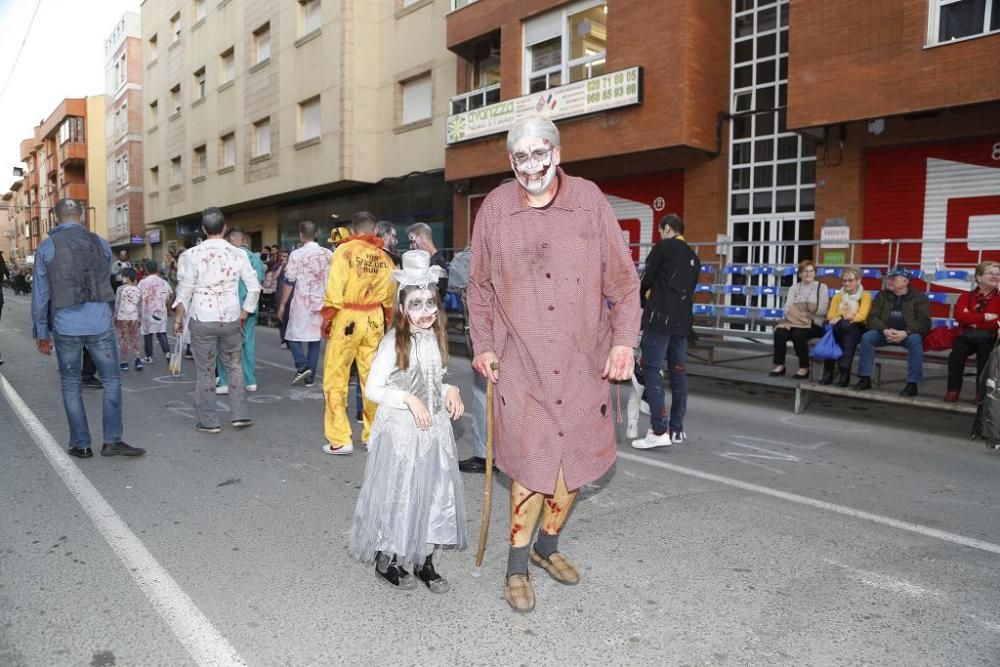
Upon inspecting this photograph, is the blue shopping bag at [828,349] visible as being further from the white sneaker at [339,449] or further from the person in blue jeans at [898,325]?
the white sneaker at [339,449]

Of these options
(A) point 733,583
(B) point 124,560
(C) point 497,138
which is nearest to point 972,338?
(A) point 733,583

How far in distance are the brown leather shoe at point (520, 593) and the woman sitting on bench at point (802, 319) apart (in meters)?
6.50

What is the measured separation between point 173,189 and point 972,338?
33.2 m

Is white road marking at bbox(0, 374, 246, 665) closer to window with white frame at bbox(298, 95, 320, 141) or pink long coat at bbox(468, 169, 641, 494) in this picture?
pink long coat at bbox(468, 169, 641, 494)

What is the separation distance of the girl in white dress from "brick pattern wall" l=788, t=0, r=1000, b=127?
9.93 m

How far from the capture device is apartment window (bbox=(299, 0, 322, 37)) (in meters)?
22.9

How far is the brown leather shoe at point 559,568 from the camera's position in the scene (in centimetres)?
342

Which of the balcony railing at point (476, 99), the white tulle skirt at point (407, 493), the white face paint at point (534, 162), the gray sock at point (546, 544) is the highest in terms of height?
the balcony railing at point (476, 99)

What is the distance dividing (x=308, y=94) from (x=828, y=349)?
1923 centimetres

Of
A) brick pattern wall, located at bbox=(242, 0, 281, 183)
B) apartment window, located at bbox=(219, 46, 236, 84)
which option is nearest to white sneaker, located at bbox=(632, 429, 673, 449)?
brick pattern wall, located at bbox=(242, 0, 281, 183)

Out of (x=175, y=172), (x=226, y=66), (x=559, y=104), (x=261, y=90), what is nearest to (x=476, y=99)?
(x=559, y=104)

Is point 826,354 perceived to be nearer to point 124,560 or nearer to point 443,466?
point 443,466

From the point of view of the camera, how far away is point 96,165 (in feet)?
183

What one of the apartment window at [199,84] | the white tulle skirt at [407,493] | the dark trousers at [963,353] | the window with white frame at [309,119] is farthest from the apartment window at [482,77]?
the apartment window at [199,84]
